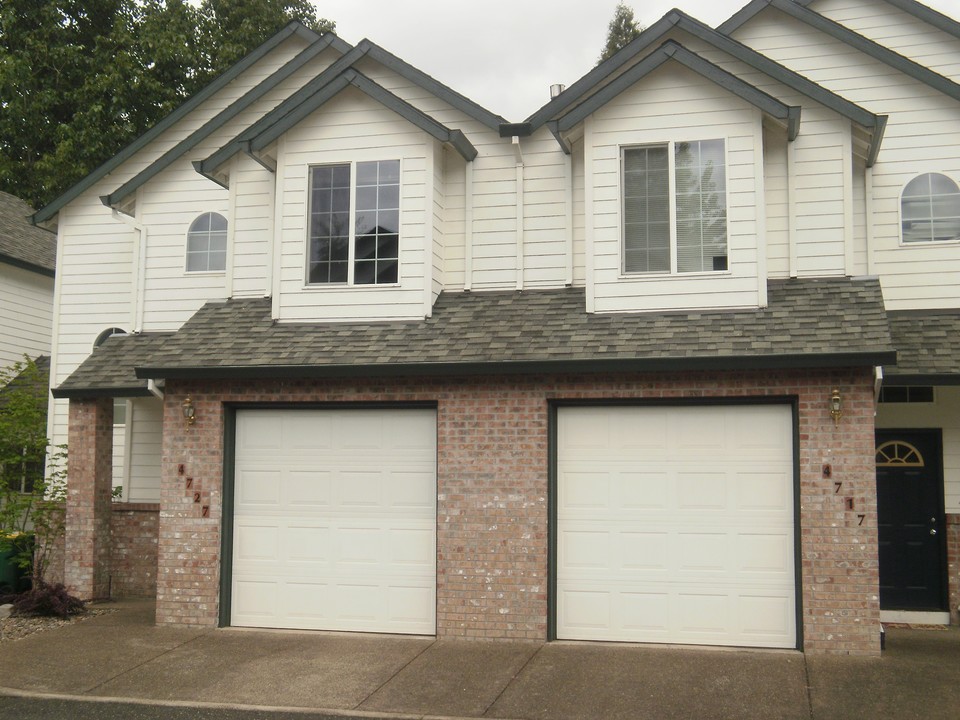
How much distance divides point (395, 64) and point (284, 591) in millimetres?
6753

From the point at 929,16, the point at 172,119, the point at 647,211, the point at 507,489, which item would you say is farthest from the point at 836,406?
the point at 172,119

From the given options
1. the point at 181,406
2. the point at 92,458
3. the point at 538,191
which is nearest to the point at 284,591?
the point at 181,406

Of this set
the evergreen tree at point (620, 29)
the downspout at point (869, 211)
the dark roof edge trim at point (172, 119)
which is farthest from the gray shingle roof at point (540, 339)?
the evergreen tree at point (620, 29)

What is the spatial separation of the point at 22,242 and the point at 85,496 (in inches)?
368

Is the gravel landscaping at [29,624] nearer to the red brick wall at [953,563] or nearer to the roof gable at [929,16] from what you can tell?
the red brick wall at [953,563]

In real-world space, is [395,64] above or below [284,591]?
above

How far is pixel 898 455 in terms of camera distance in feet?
40.2

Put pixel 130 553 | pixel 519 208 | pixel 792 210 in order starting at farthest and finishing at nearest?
pixel 130 553, pixel 519 208, pixel 792 210

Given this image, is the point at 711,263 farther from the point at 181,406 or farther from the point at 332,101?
the point at 181,406

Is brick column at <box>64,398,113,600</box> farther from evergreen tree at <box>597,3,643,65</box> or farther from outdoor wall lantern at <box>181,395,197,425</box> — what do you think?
evergreen tree at <box>597,3,643,65</box>

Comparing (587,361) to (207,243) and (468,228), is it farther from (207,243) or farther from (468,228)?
(207,243)

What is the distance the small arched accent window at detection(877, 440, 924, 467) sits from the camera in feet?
40.1

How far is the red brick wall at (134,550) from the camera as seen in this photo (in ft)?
44.9

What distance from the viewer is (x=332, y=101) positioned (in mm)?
12469
